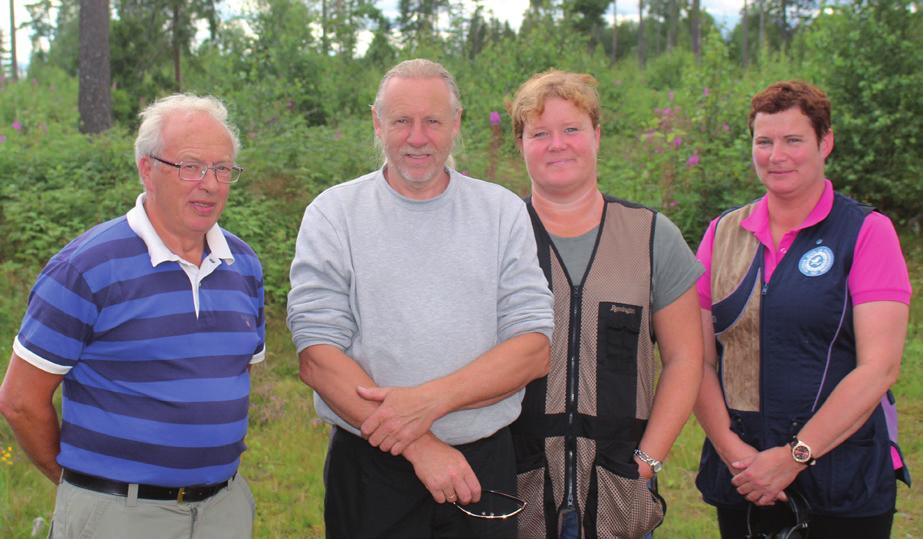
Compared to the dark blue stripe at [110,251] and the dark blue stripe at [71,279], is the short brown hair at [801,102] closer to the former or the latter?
the dark blue stripe at [110,251]

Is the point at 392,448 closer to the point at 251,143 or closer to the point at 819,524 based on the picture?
the point at 819,524

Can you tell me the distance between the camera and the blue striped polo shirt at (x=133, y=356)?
2.40 m

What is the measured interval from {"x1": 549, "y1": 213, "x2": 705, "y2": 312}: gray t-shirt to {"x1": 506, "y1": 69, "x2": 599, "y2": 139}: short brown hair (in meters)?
0.42

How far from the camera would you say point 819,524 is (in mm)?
3035

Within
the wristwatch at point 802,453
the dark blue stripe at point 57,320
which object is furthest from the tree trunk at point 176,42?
the wristwatch at point 802,453

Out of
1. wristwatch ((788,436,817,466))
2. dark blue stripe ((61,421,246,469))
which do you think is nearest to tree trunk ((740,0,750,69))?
wristwatch ((788,436,817,466))

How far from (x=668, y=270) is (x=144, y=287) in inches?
66.1

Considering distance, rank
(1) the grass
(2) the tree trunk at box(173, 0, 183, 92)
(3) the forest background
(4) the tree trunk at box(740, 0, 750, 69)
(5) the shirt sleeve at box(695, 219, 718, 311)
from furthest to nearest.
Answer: (4) the tree trunk at box(740, 0, 750, 69), (2) the tree trunk at box(173, 0, 183, 92), (3) the forest background, (1) the grass, (5) the shirt sleeve at box(695, 219, 718, 311)

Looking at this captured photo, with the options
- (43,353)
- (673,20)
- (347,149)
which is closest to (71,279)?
(43,353)

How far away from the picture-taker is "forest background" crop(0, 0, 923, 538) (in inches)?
213

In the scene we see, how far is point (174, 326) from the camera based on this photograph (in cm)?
249

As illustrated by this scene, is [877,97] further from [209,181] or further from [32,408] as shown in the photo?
[32,408]

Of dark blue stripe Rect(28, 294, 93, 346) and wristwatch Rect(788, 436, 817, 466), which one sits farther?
wristwatch Rect(788, 436, 817, 466)

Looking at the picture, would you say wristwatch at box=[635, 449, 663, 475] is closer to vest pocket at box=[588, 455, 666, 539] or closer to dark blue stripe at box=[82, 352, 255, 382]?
vest pocket at box=[588, 455, 666, 539]
